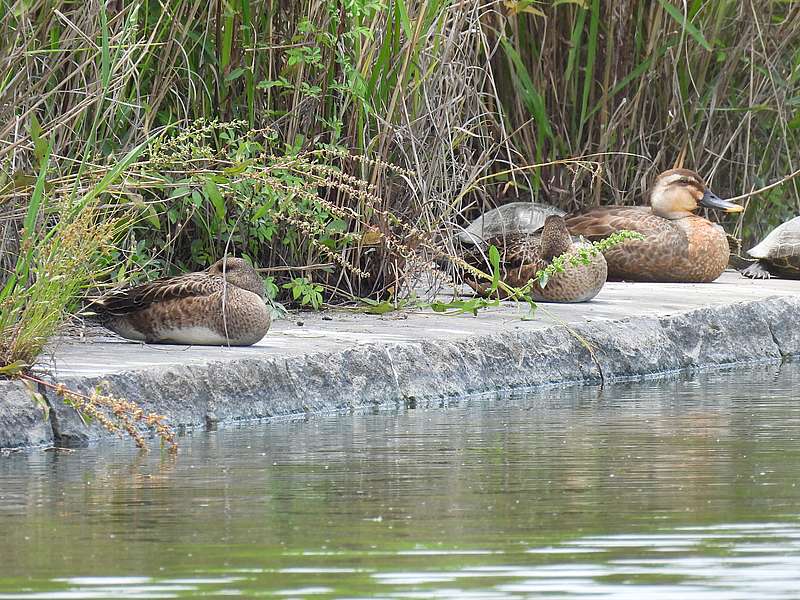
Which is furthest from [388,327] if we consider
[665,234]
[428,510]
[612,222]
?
[428,510]

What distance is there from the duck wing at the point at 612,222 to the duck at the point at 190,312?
3.63 meters

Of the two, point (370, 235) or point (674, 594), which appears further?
point (370, 235)

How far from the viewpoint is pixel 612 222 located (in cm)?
1063

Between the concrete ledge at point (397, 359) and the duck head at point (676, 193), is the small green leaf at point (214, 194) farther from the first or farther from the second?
the duck head at point (676, 193)

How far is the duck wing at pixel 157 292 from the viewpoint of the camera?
281 inches

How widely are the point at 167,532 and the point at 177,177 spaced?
3.85 m

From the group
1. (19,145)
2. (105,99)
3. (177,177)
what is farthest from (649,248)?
(19,145)

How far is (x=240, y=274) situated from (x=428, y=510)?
302 centimetres

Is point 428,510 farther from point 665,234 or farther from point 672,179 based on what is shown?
point 672,179

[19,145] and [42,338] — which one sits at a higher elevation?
[19,145]

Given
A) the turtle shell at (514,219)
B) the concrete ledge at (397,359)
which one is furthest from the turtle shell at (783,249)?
the concrete ledge at (397,359)

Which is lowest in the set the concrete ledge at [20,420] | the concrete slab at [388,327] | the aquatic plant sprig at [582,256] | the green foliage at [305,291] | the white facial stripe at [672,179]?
the concrete ledge at [20,420]

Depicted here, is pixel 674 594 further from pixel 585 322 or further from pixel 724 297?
pixel 724 297

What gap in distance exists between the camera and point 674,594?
3385mm
